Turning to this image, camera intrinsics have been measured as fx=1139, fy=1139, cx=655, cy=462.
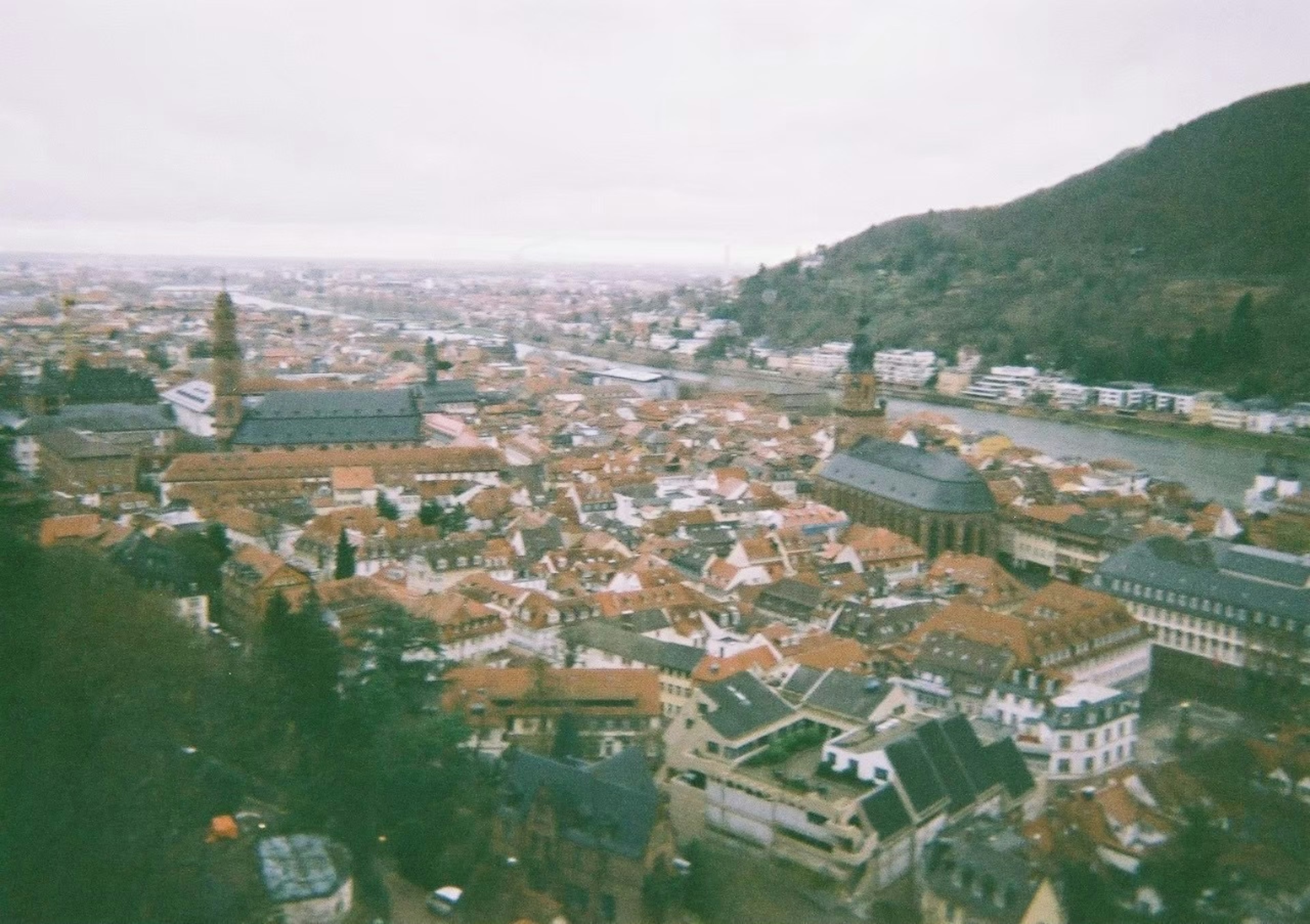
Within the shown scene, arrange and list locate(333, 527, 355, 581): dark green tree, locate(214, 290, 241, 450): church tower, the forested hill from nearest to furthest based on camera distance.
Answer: locate(333, 527, 355, 581): dark green tree
locate(214, 290, 241, 450): church tower
the forested hill

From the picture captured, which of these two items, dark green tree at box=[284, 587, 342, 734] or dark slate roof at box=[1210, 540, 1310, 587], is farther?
dark slate roof at box=[1210, 540, 1310, 587]

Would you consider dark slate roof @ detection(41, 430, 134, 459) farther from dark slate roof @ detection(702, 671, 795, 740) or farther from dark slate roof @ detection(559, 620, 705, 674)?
dark slate roof @ detection(702, 671, 795, 740)

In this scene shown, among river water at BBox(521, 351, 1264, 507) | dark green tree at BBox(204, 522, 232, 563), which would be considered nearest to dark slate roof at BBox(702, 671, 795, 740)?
dark green tree at BBox(204, 522, 232, 563)

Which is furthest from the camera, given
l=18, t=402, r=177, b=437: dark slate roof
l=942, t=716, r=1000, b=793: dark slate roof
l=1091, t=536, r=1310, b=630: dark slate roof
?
l=18, t=402, r=177, b=437: dark slate roof

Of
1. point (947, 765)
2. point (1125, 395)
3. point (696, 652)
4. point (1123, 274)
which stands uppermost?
point (1123, 274)

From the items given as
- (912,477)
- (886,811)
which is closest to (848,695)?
(886,811)

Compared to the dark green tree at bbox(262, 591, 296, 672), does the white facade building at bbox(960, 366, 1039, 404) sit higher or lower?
lower

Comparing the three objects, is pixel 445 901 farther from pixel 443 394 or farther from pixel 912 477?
pixel 443 394
